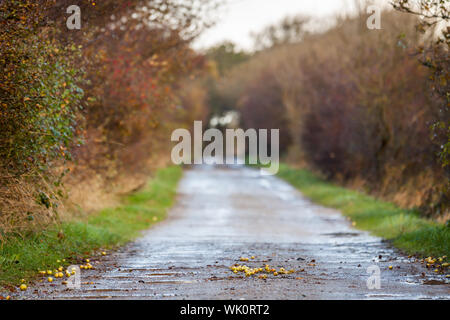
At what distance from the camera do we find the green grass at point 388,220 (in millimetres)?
12078

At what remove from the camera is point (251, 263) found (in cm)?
1078

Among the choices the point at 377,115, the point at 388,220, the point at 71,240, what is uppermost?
the point at 377,115

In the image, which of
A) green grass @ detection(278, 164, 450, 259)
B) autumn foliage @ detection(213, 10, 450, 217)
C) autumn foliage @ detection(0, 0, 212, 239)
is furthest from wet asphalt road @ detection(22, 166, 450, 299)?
autumn foliage @ detection(213, 10, 450, 217)

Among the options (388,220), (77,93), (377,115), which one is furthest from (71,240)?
(377,115)

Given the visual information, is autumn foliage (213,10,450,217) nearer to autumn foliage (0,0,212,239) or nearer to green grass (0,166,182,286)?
autumn foliage (0,0,212,239)

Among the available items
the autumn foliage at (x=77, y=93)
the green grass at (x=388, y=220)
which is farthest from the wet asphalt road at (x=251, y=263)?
the autumn foliage at (x=77, y=93)

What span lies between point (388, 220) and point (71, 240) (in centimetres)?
780

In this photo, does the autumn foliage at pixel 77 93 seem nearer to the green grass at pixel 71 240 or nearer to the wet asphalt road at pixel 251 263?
the green grass at pixel 71 240

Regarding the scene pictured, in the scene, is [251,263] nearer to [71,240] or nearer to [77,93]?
[71,240]

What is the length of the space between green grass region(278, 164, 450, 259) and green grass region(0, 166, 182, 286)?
5414 millimetres

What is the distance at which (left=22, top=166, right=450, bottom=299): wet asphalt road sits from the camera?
8.26 metres

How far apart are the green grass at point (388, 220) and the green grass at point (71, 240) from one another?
17.8 feet
